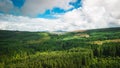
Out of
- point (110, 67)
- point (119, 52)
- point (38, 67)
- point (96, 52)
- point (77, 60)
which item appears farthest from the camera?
point (96, 52)

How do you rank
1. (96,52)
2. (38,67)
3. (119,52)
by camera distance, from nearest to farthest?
(38,67) → (119,52) → (96,52)

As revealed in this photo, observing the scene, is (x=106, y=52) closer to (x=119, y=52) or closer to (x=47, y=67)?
(x=119, y=52)

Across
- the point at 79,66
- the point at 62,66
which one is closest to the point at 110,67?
the point at 79,66

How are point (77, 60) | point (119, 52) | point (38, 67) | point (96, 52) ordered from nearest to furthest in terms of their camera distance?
point (38, 67) < point (77, 60) < point (119, 52) < point (96, 52)

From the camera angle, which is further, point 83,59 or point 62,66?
point 83,59

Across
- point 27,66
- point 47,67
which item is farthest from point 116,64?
point 27,66

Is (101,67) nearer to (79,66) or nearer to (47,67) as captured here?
(79,66)

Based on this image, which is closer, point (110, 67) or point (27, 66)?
point (110, 67)

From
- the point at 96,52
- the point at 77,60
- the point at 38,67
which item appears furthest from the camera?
the point at 96,52
